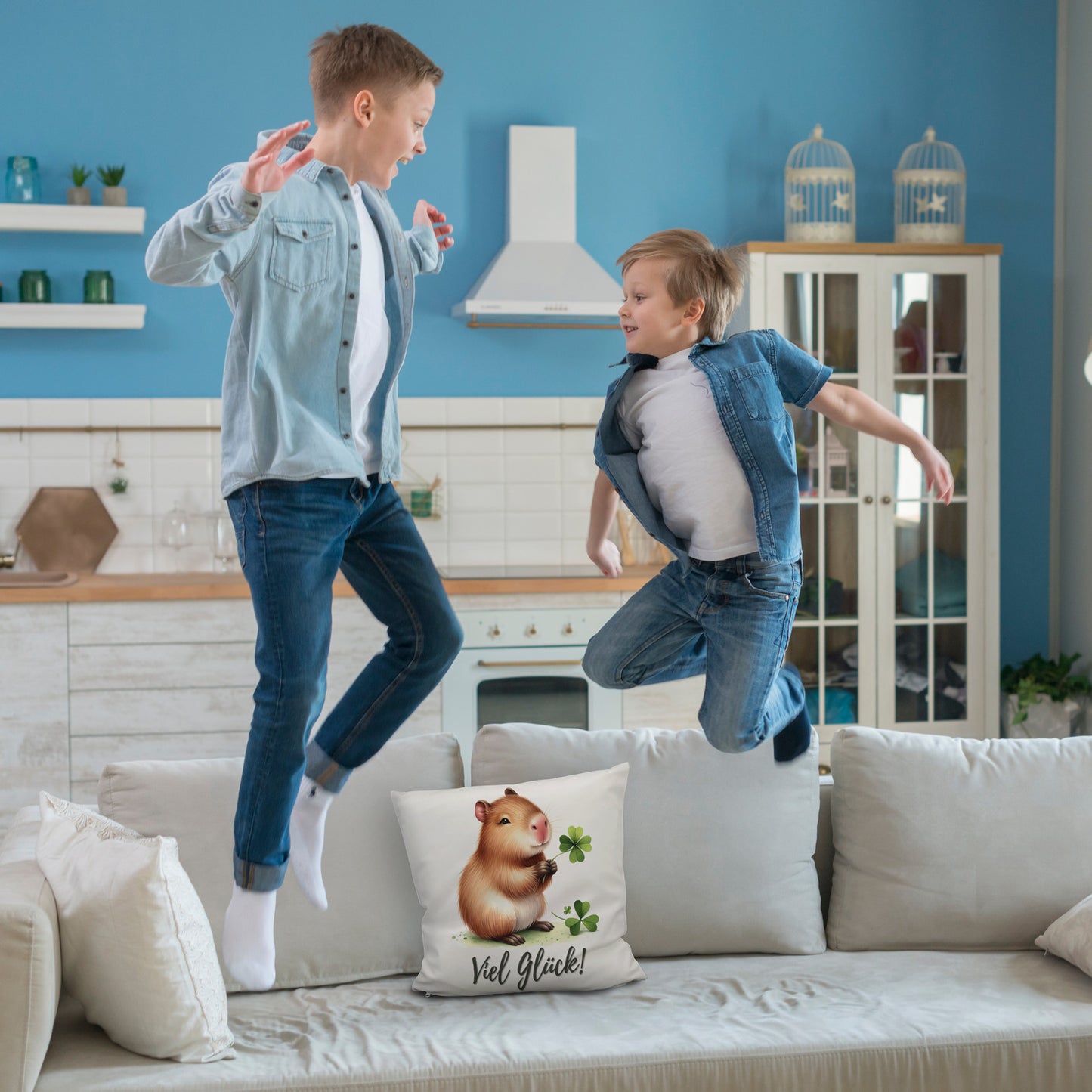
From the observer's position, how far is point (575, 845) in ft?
7.56

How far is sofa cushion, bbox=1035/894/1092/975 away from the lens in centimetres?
227

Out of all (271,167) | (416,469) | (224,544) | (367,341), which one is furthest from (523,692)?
(271,167)

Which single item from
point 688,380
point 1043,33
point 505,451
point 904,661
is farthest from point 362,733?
point 1043,33

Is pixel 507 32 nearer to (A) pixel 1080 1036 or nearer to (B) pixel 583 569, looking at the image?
(B) pixel 583 569

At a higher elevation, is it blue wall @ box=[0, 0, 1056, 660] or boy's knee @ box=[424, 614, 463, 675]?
blue wall @ box=[0, 0, 1056, 660]

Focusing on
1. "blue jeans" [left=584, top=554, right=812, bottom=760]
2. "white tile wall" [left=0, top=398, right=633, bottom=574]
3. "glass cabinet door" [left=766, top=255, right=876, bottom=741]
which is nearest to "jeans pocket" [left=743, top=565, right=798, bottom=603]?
"blue jeans" [left=584, top=554, right=812, bottom=760]

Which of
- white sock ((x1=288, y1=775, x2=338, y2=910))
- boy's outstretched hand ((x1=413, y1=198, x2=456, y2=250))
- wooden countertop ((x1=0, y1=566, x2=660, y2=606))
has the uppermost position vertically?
boy's outstretched hand ((x1=413, y1=198, x2=456, y2=250))

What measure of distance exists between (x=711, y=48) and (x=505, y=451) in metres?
1.79

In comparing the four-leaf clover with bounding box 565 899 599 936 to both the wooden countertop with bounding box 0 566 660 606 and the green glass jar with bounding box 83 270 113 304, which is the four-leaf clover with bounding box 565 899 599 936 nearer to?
the wooden countertop with bounding box 0 566 660 606

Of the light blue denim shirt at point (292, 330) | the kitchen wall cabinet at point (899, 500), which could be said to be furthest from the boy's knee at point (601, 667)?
the kitchen wall cabinet at point (899, 500)

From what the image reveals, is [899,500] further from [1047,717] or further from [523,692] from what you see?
[523,692]

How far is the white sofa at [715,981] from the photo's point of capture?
1938mm

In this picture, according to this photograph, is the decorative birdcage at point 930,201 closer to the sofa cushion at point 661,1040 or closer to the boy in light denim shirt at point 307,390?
the sofa cushion at point 661,1040

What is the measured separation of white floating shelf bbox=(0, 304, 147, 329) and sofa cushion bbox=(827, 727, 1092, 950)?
119 inches
